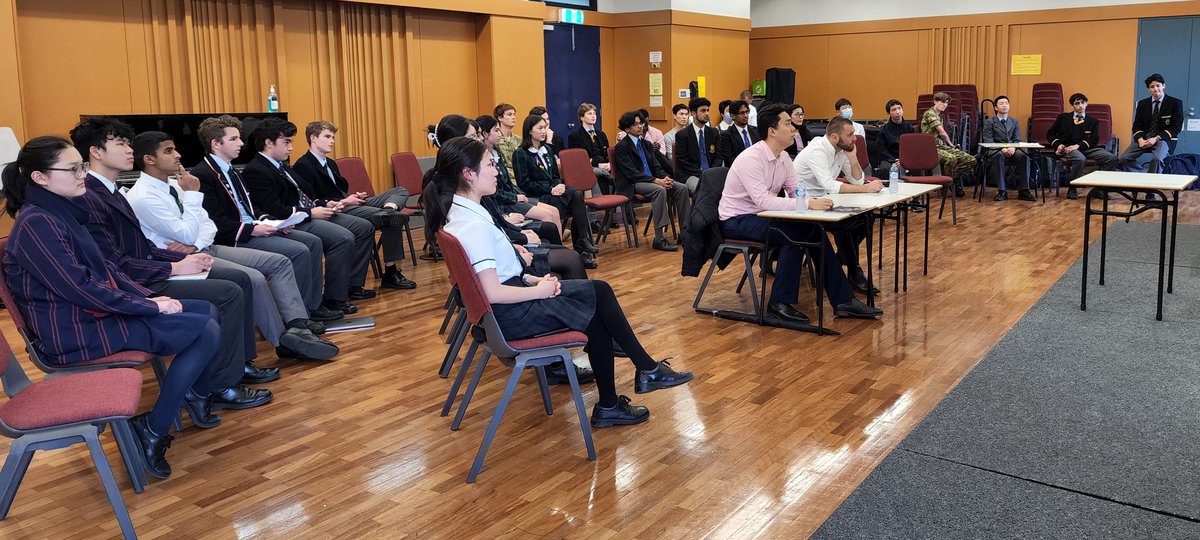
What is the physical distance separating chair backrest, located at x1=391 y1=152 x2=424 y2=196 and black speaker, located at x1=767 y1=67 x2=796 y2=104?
795 centimetres

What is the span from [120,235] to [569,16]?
341 inches

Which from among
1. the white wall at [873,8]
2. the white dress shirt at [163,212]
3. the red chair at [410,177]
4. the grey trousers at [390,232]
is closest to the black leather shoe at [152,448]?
the white dress shirt at [163,212]

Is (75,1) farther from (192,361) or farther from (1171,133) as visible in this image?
(1171,133)

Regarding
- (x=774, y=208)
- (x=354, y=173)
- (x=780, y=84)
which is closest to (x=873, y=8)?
(x=780, y=84)

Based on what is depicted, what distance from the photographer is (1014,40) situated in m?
13.6

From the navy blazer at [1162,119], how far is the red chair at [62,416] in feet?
39.6

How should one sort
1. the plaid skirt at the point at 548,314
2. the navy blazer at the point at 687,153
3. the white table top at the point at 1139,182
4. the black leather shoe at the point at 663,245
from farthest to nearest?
the navy blazer at the point at 687,153, the black leather shoe at the point at 663,245, the white table top at the point at 1139,182, the plaid skirt at the point at 548,314

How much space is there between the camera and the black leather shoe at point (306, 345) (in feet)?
16.3

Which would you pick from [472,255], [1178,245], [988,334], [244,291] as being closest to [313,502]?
[472,255]

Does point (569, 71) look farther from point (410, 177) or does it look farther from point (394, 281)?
point (394, 281)

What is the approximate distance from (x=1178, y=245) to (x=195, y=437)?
7.67 meters

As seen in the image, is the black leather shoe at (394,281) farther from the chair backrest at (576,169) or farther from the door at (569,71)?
the door at (569,71)

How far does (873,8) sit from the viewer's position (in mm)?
14719

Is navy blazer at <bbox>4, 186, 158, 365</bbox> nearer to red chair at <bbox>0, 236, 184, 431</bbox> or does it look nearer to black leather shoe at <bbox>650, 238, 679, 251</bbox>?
red chair at <bbox>0, 236, 184, 431</bbox>
